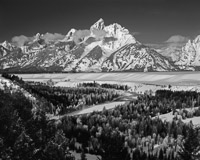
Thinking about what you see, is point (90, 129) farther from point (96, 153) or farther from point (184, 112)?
point (184, 112)

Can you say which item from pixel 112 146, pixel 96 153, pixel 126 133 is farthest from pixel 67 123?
pixel 112 146

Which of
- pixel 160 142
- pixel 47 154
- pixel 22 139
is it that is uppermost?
pixel 22 139

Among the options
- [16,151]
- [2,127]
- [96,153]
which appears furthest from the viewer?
[96,153]

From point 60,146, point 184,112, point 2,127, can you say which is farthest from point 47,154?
point 184,112

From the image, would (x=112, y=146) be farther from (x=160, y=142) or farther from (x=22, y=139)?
(x=160, y=142)

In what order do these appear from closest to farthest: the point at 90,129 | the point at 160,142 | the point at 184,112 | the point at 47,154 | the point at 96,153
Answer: the point at 47,154 < the point at 96,153 < the point at 160,142 < the point at 90,129 < the point at 184,112

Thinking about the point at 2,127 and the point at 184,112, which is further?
the point at 184,112

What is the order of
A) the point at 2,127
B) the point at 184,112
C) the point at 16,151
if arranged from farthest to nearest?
the point at 184,112
the point at 2,127
the point at 16,151

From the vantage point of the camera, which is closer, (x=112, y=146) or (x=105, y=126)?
(x=112, y=146)

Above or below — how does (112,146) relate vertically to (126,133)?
above
